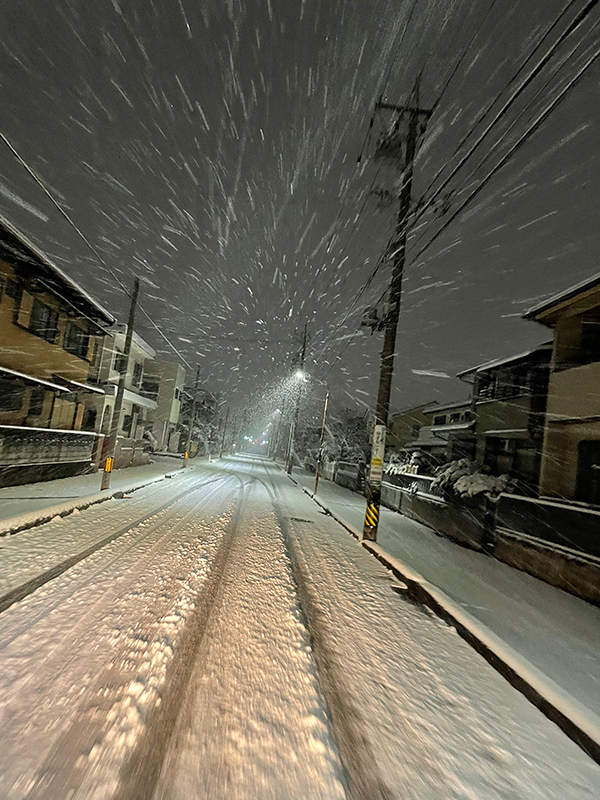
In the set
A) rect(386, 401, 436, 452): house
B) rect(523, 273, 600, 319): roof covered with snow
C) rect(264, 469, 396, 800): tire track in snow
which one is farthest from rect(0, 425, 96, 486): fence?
rect(386, 401, 436, 452): house

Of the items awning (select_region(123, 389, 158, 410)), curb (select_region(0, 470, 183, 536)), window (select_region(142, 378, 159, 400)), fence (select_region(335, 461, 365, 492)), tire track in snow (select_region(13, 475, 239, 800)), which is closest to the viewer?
tire track in snow (select_region(13, 475, 239, 800))

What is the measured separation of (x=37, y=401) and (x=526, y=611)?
17865mm

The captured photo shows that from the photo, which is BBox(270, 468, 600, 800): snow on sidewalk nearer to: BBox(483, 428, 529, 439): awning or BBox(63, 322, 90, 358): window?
BBox(483, 428, 529, 439): awning

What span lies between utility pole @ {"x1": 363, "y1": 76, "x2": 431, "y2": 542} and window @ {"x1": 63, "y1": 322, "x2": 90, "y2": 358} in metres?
15.6

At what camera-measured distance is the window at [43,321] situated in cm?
1492

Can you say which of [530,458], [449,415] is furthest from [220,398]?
[530,458]

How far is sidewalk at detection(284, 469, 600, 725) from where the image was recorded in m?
4.17

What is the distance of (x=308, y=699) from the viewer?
2908 mm

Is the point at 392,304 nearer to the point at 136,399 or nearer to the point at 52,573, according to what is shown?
the point at 52,573

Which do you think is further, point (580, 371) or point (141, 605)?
point (580, 371)

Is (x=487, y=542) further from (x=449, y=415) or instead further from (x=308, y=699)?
(x=449, y=415)

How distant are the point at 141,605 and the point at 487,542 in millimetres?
9249

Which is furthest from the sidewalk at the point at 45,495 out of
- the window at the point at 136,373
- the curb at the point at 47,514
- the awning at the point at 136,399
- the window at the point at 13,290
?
the window at the point at 136,373

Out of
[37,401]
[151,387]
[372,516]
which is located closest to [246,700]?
[372,516]
